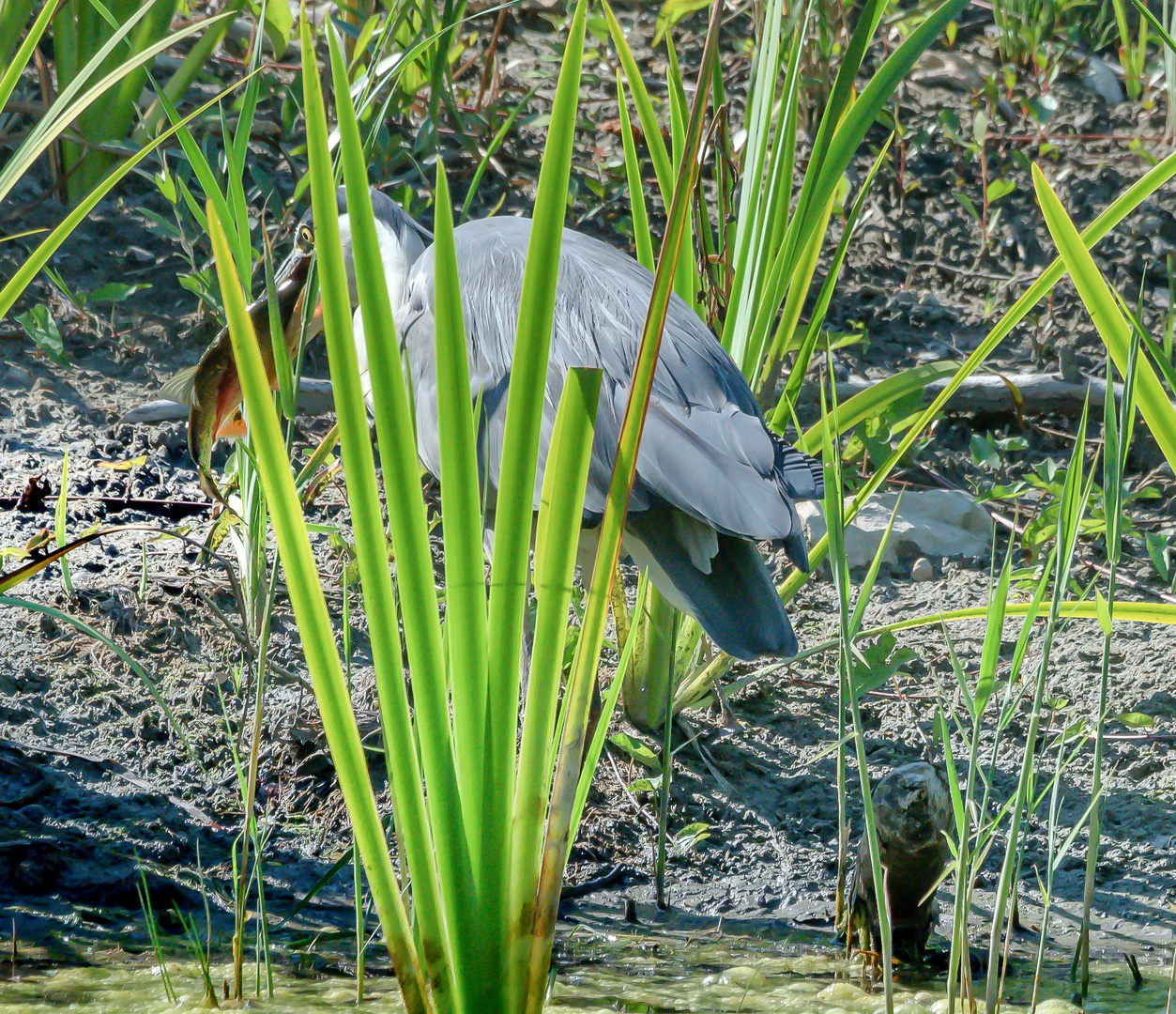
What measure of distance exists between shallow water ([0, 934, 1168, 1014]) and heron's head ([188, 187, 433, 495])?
0.84 m

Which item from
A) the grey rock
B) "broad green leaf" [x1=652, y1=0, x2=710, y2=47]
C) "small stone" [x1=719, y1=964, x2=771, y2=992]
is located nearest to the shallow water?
"small stone" [x1=719, y1=964, x2=771, y2=992]

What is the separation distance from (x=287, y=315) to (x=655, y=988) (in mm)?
1737

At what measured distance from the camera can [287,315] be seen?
2996 mm

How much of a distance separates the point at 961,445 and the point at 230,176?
2324 millimetres

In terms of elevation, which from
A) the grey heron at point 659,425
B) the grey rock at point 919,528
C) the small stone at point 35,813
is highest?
the grey heron at point 659,425

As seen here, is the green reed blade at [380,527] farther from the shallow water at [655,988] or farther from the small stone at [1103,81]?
the small stone at [1103,81]

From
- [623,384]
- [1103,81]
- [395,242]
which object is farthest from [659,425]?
[1103,81]

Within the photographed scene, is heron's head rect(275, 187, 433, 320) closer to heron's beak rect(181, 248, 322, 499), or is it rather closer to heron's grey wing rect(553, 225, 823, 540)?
heron's beak rect(181, 248, 322, 499)

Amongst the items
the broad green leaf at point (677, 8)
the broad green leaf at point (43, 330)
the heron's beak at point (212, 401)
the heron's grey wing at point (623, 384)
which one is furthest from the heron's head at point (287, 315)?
the broad green leaf at point (677, 8)

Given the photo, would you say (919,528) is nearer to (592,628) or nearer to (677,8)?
(677,8)

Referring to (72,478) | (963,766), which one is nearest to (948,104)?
(963,766)

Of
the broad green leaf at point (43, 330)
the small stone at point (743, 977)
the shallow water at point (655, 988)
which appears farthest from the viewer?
the broad green leaf at point (43, 330)

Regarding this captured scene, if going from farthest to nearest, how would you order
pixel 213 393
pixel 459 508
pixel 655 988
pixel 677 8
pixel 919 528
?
pixel 677 8, pixel 919 528, pixel 213 393, pixel 655 988, pixel 459 508

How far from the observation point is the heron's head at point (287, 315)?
2494 mm
